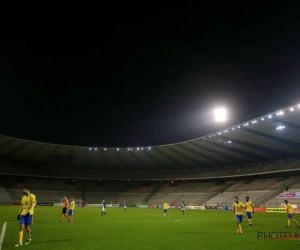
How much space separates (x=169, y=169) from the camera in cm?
8438

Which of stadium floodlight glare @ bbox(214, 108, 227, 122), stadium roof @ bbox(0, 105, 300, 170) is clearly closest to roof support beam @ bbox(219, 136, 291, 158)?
stadium roof @ bbox(0, 105, 300, 170)

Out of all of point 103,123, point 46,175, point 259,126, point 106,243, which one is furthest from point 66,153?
point 106,243

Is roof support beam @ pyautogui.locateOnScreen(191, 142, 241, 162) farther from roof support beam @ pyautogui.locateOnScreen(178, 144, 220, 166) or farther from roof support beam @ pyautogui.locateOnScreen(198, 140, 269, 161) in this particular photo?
roof support beam @ pyautogui.locateOnScreen(178, 144, 220, 166)

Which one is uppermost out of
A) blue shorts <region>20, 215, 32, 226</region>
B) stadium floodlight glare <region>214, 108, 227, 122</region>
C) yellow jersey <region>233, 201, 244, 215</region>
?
stadium floodlight glare <region>214, 108, 227, 122</region>

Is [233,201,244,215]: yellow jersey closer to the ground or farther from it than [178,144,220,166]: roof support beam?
closer to the ground

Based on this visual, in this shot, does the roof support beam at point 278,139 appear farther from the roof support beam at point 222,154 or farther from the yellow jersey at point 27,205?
the yellow jersey at point 27,205

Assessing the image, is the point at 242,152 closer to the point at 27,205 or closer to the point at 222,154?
the point at 222,154

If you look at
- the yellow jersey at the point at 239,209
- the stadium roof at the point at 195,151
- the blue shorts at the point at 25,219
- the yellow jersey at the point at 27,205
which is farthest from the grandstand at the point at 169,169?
the blue shorts at the point at 25,219

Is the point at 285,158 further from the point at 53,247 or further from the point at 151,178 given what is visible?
the point at 53,247

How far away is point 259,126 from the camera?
44.7 meters

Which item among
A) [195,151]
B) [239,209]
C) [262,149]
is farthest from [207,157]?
[239,209]

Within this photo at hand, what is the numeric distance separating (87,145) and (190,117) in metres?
25.2

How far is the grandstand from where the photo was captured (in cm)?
5409

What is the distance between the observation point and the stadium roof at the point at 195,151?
4538 centimetres
